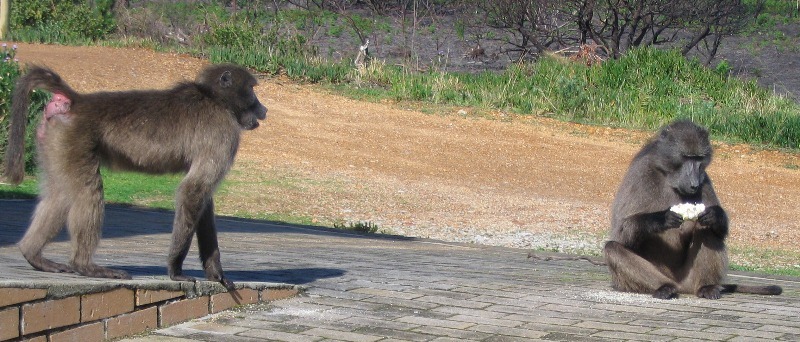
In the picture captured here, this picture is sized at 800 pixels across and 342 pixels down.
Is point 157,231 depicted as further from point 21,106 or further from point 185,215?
point 185,215

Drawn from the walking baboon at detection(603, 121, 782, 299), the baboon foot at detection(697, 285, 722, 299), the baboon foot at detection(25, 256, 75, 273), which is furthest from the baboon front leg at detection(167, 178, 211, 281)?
the baboon foot at detection(697, 285, 722, 299)

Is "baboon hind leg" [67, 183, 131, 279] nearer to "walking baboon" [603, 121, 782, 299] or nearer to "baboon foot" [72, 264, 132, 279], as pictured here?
"baboon foot" [72, 264, 132, 279]

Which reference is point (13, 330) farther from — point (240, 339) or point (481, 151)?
point (481, 151)

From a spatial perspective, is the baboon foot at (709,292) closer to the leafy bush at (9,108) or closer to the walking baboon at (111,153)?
the walking baboon at (111,153)

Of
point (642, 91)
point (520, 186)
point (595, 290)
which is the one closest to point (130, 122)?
point (595, 290)

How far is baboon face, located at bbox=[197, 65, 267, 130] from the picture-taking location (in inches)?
258

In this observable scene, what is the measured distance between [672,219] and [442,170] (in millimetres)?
11639

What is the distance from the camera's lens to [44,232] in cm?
622

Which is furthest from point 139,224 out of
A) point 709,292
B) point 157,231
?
point 709,292

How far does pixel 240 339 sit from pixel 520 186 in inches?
511

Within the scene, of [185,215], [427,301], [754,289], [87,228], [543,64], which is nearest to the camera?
[87,228]

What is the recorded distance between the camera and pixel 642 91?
24000 millimetres

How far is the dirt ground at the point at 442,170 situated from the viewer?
1468 cm

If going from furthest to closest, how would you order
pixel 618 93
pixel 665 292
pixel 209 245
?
pixel 618 93 → pixel 665 292 → pixel 209 245
